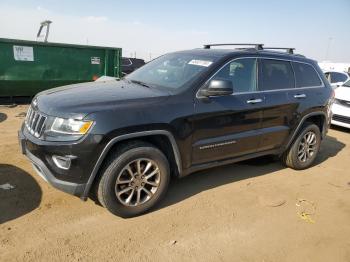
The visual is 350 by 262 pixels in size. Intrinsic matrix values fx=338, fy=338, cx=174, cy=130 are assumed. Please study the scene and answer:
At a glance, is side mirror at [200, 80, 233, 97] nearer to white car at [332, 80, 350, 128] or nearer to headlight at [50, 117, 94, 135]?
headlight at [50, 117, 94, 135]

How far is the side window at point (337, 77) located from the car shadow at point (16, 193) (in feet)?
33.4

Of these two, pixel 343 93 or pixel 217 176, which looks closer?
pixel 217 176

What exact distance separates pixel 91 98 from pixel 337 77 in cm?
1021

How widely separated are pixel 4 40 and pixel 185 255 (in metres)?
7.70

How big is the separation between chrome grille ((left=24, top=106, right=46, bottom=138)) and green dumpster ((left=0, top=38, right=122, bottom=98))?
19.2 ft

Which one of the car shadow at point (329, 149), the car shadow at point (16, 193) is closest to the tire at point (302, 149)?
the car shadow at point (329, 149)

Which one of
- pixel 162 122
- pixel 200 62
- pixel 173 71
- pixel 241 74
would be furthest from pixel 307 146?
pixel 162 122

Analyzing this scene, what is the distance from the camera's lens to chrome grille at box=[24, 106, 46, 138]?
3217 mm

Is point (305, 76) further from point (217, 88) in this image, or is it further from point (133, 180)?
point (133, 180)

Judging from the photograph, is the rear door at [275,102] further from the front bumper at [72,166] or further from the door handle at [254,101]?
the front bumper at [72,166]

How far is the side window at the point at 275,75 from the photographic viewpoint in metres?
4.44

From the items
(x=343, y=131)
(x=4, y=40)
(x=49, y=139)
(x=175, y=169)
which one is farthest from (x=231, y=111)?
(x=4, y=40)

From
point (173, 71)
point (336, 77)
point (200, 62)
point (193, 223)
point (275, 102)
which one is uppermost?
point (200, 62)

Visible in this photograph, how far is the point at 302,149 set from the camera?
206 inches
